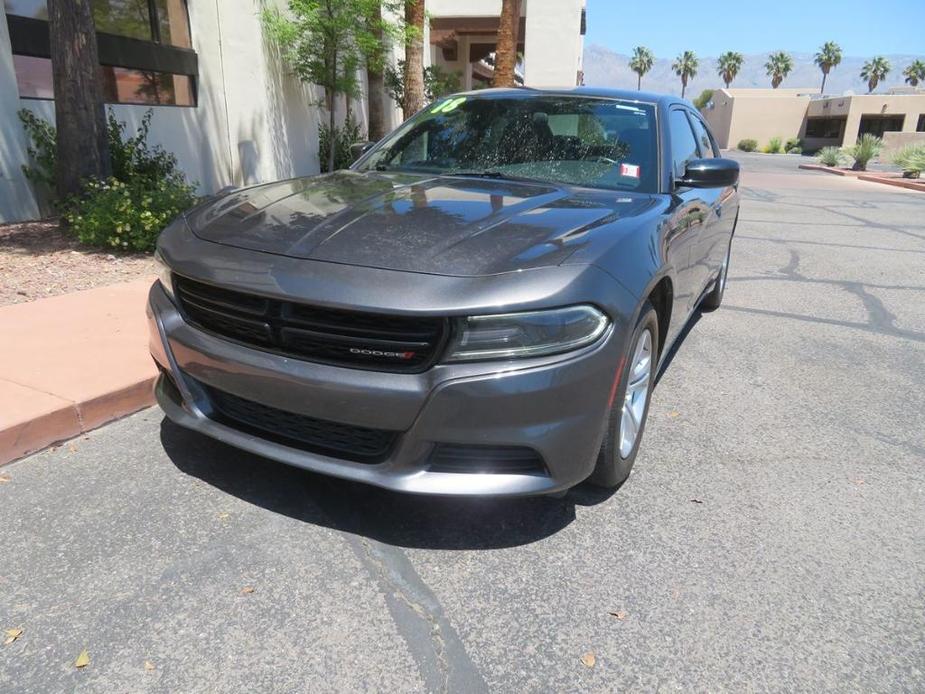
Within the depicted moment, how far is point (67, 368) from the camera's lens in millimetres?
3758

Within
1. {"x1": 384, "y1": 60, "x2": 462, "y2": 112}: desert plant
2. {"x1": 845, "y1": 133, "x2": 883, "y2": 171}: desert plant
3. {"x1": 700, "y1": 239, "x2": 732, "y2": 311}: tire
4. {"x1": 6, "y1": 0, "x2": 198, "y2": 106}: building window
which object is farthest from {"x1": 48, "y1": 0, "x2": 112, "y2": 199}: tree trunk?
{"x1": 845, "y1": 133, "x2": 883, "y2": 171}: desert plant

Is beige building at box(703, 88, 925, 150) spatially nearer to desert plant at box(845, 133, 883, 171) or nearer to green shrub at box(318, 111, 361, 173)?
desert plant at box(845, 133, 883, 171)

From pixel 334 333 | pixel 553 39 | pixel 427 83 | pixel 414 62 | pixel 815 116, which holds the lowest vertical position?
pixel 334 333

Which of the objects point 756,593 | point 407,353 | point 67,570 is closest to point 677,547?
point 756,593

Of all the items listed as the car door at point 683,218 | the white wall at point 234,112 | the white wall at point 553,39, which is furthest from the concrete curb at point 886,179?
the car door at point 683,218

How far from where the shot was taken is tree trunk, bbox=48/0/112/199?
640cm

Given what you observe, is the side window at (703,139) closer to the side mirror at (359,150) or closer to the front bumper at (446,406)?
the side mirror at (359,150)

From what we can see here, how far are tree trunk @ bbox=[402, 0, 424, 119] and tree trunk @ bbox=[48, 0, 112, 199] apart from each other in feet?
22.1

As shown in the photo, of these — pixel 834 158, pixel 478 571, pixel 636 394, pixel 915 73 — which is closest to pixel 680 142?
pixel 636 394

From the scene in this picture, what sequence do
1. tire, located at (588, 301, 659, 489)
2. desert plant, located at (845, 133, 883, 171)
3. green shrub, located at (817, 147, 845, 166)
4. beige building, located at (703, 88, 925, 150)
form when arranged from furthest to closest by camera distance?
beige building, located at (703, 88, 925, 150) < green shrub, located at (817, 147, 845, 166) < desert plant, located at (845, 133, 883, 171) < tire, located at (588, 301, 659, 489)

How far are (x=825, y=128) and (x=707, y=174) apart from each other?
78.2 meters

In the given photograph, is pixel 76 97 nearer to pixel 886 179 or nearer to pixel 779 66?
pixel 886 179

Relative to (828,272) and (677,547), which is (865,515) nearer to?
(677,547)

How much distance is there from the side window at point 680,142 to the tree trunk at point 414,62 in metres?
8.82
